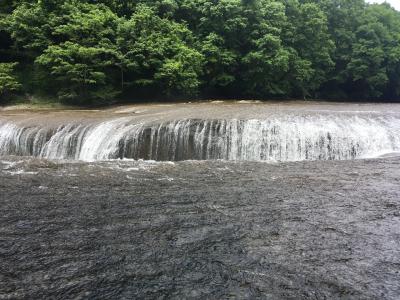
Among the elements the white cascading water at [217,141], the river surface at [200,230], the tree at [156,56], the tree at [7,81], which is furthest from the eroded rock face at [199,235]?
the tree at [7,81]

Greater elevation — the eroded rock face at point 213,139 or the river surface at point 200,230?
the eroded rock face at point 213,139

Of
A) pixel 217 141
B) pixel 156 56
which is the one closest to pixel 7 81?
pixel 156 56

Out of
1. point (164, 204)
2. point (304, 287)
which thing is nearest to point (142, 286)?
point (304, 287)

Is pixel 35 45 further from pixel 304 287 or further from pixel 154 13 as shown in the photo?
pixel 304 287

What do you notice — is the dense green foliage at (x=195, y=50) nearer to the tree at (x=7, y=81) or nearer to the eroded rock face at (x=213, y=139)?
the tree at (x=7, y=81)

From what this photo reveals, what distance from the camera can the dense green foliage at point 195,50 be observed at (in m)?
23.2

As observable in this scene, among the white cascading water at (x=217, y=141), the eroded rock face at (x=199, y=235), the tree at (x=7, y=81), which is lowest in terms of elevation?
the eroded rock face at (x=199, y=235)

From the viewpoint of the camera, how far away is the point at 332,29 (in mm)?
37344

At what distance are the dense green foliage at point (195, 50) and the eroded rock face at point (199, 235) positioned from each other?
14423 millimetres

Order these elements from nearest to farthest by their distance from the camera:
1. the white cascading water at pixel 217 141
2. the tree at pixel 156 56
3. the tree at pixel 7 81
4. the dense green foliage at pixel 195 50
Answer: the white cascading water at pixel 217 141 → the tree at pixel 7 81 → the dense green foliage at pixel 195 50 → the tree at pixel 156 56

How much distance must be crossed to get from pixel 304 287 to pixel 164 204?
3694 mm

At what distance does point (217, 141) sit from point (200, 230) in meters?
7.85

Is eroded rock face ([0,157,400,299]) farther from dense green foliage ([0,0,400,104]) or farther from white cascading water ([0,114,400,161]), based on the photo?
dense green foliage ([0,0,400,104])

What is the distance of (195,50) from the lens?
26234mm
